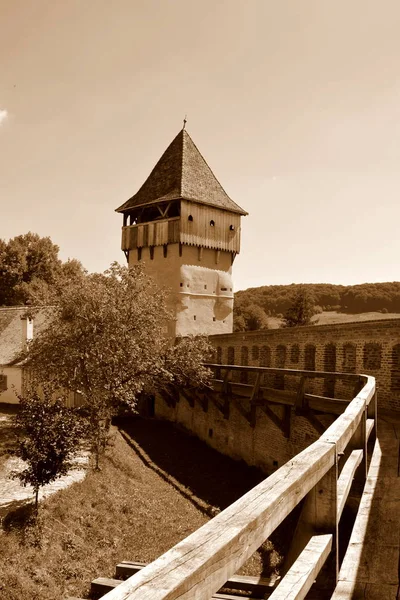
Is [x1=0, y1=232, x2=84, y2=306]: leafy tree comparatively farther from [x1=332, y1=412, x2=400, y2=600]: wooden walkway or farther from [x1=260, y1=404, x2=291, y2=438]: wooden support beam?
[x1=332, y1=412, x2=400, y2=600]: wooden walkway

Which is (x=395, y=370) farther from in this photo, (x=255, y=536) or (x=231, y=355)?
(x=255, y=536)

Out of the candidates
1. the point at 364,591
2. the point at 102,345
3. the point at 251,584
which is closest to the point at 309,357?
the point at 102,345

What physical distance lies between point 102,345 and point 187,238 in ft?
42.5

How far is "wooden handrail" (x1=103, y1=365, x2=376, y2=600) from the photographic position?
122 cm

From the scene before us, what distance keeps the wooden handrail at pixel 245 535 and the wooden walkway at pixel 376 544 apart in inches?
7.7

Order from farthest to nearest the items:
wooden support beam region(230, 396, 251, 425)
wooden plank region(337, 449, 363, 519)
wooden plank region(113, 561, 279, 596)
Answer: wooden support beam region(230, 396, 251, 425), wooden plank region(113, 561, 279, 596), wooden plank region(337, 449, 363, 519)

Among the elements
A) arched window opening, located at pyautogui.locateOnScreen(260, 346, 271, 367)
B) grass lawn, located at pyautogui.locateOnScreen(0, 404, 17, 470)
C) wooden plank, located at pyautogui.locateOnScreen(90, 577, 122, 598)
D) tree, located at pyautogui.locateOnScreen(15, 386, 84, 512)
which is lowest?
wooden plank, located at pyautogui.locateOnScreen(90, 577, 122, 598)

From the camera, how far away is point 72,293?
18.6m

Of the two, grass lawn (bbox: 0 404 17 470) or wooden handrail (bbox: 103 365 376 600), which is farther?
grass lawn (bbox: 0 404 17 470)

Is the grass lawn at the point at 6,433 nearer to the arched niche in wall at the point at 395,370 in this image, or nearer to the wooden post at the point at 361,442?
the arched niche in wall at the point at 395,370

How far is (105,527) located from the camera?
1296 centimetres

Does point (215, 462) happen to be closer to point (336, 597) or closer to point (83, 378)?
point (83, 378)

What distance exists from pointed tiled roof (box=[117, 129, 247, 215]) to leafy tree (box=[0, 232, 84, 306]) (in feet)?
45.4

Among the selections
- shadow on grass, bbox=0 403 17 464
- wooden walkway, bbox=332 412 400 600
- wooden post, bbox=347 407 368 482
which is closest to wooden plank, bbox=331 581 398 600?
wooden walkway, bbox=332 412 400 600
